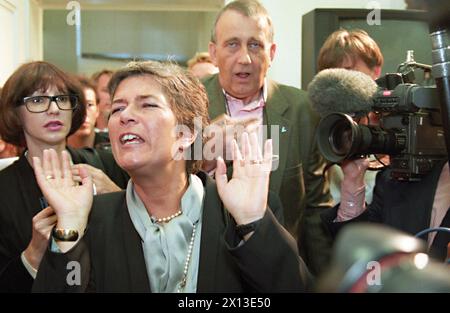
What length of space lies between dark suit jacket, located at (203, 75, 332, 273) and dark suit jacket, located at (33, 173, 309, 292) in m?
0.26

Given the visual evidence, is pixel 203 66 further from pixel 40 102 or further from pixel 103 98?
pixel 40 102

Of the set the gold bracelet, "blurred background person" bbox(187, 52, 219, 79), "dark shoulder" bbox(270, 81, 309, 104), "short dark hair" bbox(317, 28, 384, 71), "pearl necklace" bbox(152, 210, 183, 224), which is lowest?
the gold bracelet

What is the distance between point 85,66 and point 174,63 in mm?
1896

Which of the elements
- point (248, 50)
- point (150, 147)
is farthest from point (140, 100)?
point (248, 50)

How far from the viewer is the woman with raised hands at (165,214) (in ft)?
2.80

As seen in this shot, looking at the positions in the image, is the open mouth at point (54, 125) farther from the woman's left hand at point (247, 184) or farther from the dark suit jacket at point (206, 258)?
the woman's left hand at point (247, 184)

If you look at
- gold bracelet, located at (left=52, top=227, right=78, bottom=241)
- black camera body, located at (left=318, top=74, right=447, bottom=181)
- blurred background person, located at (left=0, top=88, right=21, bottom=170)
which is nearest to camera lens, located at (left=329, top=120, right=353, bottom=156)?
black camera body, located at (left=318, top=74, right=447, bottom=181)

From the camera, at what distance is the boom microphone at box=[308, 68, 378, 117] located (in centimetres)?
92

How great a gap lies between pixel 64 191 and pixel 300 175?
0.53m

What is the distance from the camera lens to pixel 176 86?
99 centimetres

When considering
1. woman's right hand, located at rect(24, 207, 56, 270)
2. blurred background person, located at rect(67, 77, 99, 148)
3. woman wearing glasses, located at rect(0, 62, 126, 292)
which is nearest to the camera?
woman's right hand, located at rect(24, 207, 56, 270)

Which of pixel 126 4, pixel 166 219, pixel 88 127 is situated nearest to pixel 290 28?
pixel 126 4

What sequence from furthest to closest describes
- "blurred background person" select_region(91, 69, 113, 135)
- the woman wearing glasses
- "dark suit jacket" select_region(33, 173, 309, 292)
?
"blurred background person" select_region(91, 69, 113, 135) < the woman wearing glasses < "dark suit jacket" select_region(33, 173, 309, 292)

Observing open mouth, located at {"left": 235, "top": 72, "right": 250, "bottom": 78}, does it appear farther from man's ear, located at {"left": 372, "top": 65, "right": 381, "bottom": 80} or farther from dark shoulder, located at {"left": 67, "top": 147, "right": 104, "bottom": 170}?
dark shoulder, located at {"left": 67, "top": 147, "right": 104, "bottom": 170}
